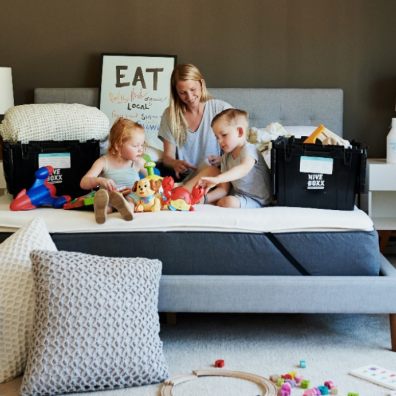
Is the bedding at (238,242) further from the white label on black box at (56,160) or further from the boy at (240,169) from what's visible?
the white label on black box at (56,160)

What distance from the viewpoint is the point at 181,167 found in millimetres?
4117

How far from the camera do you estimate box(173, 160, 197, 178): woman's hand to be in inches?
162

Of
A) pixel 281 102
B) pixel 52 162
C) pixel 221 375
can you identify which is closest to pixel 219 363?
pixel 221 375

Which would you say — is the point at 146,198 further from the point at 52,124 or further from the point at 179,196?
the point at 52,124

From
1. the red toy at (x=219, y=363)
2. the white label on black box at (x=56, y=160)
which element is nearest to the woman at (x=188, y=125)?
the white label on black box at (x=56, y=160)

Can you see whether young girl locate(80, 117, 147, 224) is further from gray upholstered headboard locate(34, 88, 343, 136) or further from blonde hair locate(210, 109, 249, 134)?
gray upholstered headboard locate(34, 88, 343, 136)

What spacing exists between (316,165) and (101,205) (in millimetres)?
975

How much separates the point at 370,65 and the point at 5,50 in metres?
2.36

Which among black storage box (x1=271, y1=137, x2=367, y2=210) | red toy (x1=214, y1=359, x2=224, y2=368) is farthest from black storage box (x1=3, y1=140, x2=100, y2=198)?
red toy (x1=214, y1=359, x2=224, y2=368)

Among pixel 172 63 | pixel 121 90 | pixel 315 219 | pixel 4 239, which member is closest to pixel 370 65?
pixel 172 63

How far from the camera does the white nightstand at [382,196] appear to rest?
4566 millimetres

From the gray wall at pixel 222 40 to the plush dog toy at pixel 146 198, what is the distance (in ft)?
6.13

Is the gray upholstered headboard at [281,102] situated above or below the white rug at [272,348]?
above

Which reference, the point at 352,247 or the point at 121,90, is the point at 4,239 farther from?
the point at 121,90
